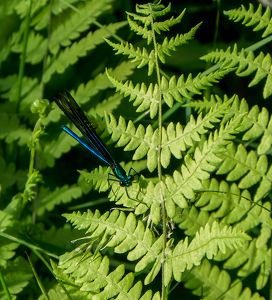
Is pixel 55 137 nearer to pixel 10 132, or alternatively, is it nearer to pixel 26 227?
pixel 10 132

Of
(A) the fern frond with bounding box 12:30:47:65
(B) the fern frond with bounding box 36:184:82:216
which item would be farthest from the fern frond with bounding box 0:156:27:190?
(A) the fern frond with bounding box 12:30:47:65

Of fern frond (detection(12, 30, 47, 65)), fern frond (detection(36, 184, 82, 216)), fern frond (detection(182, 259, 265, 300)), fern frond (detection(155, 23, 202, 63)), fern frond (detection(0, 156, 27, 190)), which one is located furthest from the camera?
fern frond (detection(12, 30, 47, 65))

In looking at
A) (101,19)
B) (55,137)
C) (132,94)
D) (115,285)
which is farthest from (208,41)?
(115,285)

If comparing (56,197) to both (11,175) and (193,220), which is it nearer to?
(11,175)

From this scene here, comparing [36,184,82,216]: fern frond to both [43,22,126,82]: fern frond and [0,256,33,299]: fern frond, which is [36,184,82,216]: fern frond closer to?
[0,256,33,299]: fern frond

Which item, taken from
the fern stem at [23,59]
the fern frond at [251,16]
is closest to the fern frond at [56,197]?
the fern stem at [23,59]
